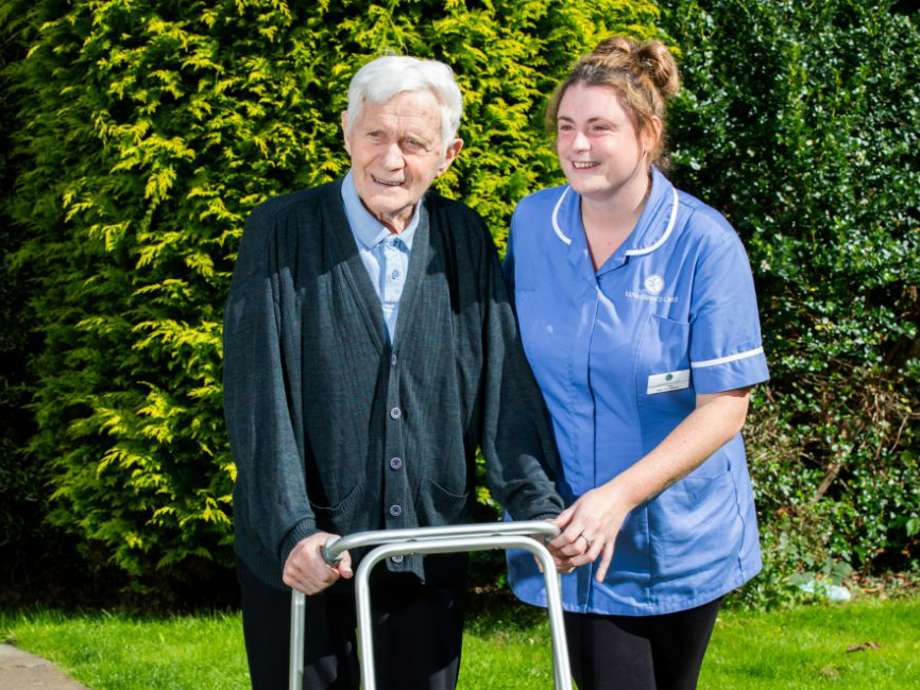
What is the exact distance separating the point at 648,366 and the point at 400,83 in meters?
0.82

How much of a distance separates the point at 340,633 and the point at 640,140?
128 cm

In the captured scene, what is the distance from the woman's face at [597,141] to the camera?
3066 millimetres

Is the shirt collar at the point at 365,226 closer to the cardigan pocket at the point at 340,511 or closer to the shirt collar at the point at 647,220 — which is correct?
the shirt collar at the point at 647,220

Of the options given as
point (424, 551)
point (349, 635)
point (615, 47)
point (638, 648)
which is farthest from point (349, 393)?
point (615, 47)

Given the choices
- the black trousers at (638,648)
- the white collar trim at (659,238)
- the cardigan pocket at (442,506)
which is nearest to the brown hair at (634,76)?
the white collar trim at (659,238)

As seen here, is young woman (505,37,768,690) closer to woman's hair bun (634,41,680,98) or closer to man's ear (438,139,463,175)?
woman's hair bun (634,41,680,98)

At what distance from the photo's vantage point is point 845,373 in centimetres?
731

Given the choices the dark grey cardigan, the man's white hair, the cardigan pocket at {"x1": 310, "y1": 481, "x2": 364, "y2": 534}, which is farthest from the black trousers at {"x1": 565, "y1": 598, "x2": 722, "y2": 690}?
the man's white hair

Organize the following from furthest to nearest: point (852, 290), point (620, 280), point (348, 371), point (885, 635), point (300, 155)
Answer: point (852, 290) → point (885, 635) → point (300, 155) → point (620, 280) → point (348, 371)

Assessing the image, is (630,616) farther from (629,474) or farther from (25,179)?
(25,179)

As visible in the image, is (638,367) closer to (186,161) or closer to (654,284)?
(654,284)

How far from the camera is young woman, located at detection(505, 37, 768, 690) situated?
3.06 m

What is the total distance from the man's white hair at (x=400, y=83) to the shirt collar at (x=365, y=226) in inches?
5.8

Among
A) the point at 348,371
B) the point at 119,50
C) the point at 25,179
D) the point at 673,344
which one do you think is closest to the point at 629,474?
the point at 673,344
